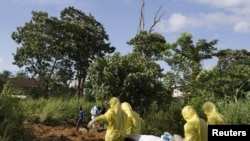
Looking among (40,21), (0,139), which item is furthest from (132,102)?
(40,21)

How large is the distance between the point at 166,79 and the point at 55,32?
382 inches

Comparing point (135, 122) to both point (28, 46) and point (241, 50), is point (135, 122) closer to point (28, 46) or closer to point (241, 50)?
point (28, 46)

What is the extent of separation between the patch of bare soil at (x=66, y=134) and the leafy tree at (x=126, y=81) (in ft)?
7.46

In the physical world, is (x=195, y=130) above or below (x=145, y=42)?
below

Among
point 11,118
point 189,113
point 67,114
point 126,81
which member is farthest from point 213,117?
point 67,114

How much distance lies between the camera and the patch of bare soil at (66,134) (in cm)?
1194

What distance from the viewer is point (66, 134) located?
13453 mm

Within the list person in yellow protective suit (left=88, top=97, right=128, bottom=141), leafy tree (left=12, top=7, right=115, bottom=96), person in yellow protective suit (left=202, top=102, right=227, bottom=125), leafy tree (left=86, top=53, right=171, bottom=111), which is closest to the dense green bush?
person in yellow protective suit (left=88, top=97, right=128, bottom=141)

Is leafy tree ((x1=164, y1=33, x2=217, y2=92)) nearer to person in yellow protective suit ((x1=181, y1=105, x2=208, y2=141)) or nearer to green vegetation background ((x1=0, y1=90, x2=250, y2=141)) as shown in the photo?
green vegetation background ((x1=0, y1=90, x2=250, y2=141))

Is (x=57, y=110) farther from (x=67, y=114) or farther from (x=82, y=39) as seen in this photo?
(x=82, y=39)

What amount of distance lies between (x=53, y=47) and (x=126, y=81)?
33.7 feet

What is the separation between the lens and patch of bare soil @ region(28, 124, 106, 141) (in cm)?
1194

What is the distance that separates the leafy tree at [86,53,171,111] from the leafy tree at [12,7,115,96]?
8751 mm

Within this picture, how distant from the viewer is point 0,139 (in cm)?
800
